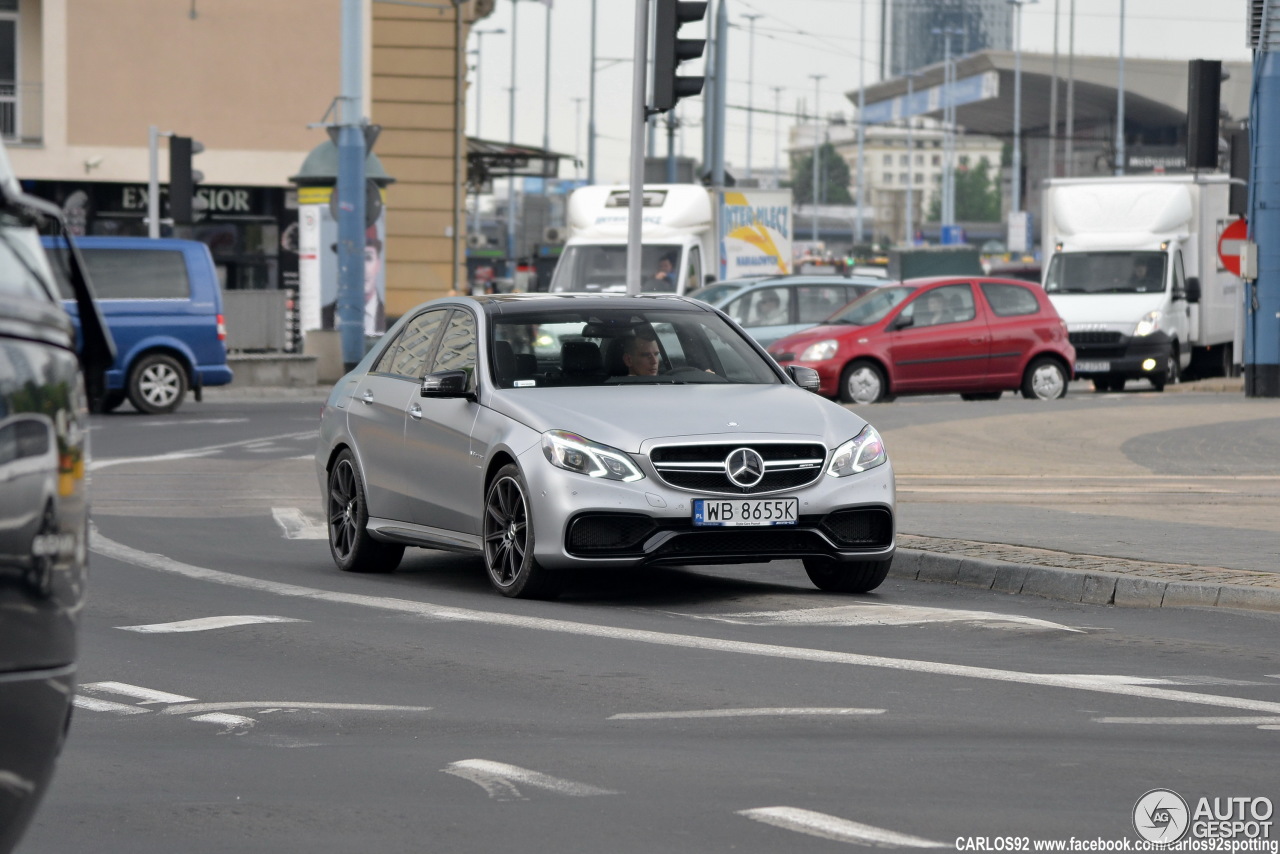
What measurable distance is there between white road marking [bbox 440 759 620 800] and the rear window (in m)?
20.9

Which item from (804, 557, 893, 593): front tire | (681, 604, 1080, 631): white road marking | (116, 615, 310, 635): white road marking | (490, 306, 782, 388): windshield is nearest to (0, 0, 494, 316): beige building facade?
(490, 306, 782, 388): windshield

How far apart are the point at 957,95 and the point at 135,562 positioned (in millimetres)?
100602

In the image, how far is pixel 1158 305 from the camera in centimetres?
3066

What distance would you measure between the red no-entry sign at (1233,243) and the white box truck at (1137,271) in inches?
111

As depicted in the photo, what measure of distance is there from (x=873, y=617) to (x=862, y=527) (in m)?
0.66

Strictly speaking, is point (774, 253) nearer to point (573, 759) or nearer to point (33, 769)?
point (573, 759)

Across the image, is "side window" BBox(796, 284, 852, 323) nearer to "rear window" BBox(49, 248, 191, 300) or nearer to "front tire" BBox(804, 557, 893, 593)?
"rear window" BBox(49, 248, 191, 300)

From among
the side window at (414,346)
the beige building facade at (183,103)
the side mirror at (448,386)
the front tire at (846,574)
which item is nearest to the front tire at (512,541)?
the side mirror at (448,386)

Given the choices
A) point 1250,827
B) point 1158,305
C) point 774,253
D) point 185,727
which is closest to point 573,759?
point 185,727

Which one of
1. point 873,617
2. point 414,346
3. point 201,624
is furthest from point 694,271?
point 201,624

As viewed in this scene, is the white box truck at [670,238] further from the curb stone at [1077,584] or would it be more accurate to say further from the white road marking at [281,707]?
the white road marking at [281,707]

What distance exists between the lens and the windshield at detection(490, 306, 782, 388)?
34.7 ft

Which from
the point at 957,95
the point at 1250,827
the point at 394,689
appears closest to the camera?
the point at 1250,827

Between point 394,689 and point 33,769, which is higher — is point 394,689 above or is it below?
below
